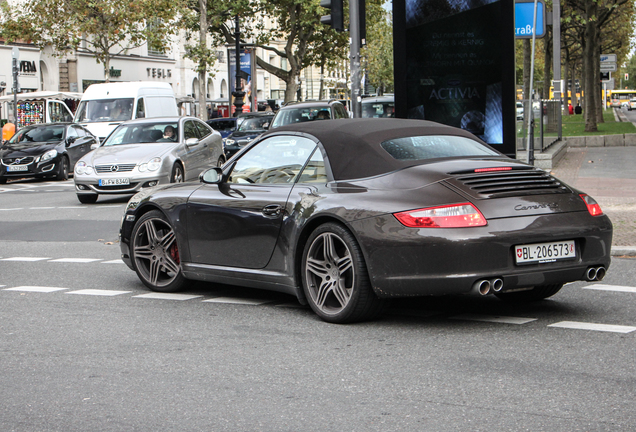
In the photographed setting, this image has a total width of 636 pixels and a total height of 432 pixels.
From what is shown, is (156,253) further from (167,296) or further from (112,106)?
(112,106)

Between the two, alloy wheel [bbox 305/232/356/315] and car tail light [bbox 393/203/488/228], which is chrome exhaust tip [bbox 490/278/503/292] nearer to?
car tail light [bbox 393/203/488/228]

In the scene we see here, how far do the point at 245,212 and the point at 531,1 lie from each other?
11784 mm

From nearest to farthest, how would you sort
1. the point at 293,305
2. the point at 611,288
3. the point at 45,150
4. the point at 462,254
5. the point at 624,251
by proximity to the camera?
the point at 462,254 < the point at 293,305 < the point at 611,288 < the point at 624,251 < the point at 45,150

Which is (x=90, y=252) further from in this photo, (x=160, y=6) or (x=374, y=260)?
(x=160, y=6)

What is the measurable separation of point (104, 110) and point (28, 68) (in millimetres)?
23075

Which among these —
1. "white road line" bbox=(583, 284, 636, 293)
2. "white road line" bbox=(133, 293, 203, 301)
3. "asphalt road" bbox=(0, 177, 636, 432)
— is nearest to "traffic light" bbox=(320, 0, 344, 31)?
"asphalt road" bbox=(0, 177, 636, 432)

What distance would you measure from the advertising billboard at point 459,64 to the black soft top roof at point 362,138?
684 cm

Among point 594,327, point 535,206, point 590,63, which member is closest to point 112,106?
point 590,63

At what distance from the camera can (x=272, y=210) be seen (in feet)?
21.1

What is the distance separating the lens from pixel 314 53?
2245 inches

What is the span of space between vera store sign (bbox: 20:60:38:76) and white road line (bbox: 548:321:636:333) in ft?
153

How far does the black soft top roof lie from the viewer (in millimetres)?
6102

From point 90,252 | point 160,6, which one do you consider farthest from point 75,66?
point 90,252

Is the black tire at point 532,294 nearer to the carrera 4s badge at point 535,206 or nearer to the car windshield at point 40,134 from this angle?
the carrera 4s badge at point 535,206
